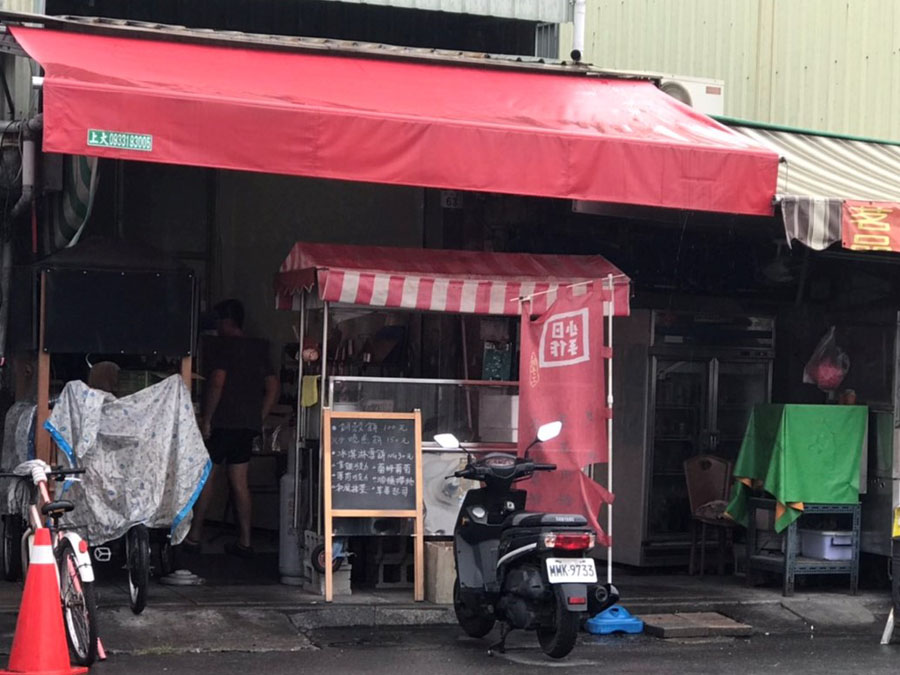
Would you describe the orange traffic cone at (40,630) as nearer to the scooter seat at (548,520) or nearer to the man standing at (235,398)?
the scooter seat at (548,520)

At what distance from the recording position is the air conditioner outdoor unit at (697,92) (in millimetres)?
12734

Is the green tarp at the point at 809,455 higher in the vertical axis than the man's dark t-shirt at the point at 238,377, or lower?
lower

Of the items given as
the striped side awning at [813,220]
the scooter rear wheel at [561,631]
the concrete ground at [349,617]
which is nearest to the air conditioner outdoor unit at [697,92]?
the striped side awning at [813,220]

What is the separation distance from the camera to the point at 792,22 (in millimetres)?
14398

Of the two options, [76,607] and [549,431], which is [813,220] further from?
[76,607]

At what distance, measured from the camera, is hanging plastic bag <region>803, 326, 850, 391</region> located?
1212cm

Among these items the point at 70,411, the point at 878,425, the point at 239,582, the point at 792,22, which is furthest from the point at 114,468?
the point at 792,22

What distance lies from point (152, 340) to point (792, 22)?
7.49 meters

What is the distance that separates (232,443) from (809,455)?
479 centimetres

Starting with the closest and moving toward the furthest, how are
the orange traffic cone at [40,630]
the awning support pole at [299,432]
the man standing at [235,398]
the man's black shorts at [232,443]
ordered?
1. the orange traffic cone at [40,630]
2. the awning support pole at [299,432]
3. the man standing at [235,398]
4. the man's black shorts at [232,443]

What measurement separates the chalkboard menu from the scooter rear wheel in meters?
2.16

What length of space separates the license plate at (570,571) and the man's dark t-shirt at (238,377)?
426cm

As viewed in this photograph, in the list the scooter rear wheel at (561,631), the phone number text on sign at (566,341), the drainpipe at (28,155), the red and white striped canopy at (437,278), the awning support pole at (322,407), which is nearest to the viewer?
the scooter rear wheel at (561,631)

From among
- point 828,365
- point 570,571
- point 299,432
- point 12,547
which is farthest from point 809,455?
point 12,547
